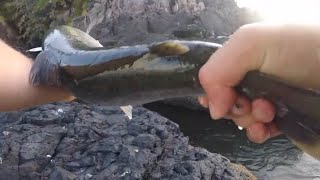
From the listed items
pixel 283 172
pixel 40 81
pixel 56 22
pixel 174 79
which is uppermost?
pixel 174 79

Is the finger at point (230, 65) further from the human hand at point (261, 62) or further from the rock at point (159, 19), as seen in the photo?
the rock at point (159, 19)

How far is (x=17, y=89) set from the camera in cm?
363

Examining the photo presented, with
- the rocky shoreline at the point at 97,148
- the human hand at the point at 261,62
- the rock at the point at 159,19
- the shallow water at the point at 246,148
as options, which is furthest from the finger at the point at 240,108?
the rock at the point at 159,19

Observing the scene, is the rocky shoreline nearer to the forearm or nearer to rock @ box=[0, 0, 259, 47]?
the forearm

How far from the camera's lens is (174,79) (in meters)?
2.82

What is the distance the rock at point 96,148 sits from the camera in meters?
5.62

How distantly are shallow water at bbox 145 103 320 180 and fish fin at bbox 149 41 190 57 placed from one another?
6102 millimetres

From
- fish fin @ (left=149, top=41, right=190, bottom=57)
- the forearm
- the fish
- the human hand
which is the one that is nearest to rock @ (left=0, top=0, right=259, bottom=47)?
the forearm

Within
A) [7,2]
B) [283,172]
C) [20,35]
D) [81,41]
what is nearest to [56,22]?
[20,35]

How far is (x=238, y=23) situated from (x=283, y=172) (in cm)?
431

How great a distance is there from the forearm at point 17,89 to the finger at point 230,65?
4.86 feet

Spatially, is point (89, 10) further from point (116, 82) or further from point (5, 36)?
point (116, 82)

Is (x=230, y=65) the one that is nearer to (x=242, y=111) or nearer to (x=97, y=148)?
(x=242, y=111)

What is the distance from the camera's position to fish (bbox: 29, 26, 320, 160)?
2248 mm
